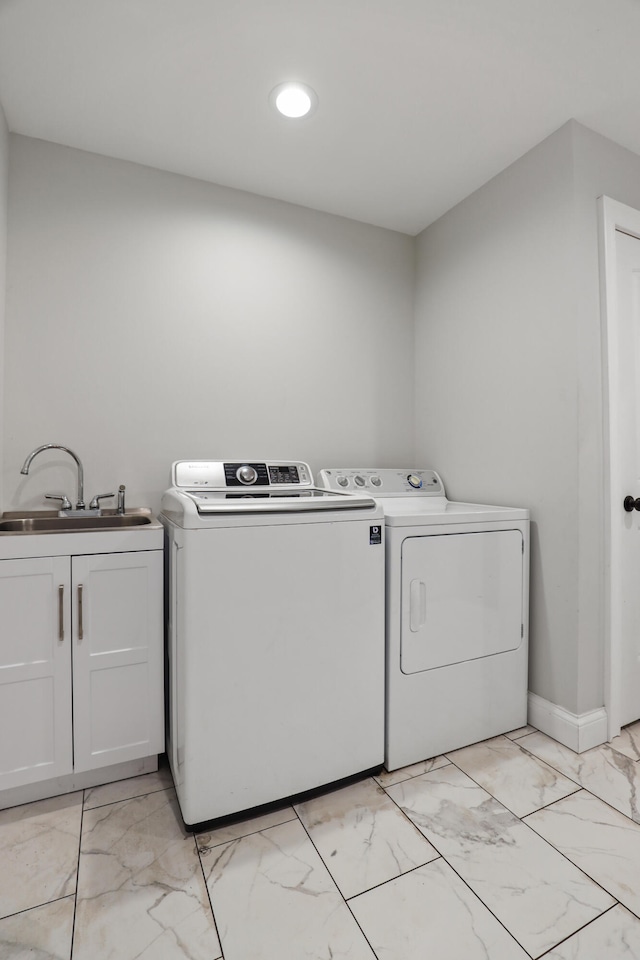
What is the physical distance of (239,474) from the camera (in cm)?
210

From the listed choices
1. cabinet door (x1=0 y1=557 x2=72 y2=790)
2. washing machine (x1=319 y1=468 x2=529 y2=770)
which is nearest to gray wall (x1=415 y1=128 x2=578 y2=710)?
washing machine (x1=319 y1=468 x2=529 y2=770)

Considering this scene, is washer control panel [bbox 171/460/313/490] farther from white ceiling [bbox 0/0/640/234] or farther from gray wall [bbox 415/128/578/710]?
white ceiling [bbox 0/0/640/234]

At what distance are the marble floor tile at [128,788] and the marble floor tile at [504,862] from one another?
2.60 ft

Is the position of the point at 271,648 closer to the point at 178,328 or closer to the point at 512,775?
the point at 512,775

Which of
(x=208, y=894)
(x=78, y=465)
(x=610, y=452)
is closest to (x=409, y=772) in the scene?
(x=208, y=894)

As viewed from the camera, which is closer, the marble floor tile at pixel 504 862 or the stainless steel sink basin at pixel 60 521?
the marble floor tile at pixel 504 862

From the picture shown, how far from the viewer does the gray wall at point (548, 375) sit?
1813mm

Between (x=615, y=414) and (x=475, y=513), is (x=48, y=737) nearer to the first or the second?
(x=475, y=513)

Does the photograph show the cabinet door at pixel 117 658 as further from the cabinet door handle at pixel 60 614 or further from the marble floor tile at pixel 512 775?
the marble floor tile at pixel 512 775

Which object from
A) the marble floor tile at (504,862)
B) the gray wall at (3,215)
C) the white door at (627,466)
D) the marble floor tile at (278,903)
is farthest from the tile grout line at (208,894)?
the white door at (627,466)

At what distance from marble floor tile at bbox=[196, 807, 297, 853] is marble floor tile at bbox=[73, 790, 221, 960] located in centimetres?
4

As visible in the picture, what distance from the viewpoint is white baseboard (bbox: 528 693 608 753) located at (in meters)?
1.78

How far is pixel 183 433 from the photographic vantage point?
2.17 meters

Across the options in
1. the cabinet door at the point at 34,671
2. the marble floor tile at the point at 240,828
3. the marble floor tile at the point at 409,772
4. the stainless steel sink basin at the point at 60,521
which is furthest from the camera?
the stainless steel sink basin at the point at 60,521
